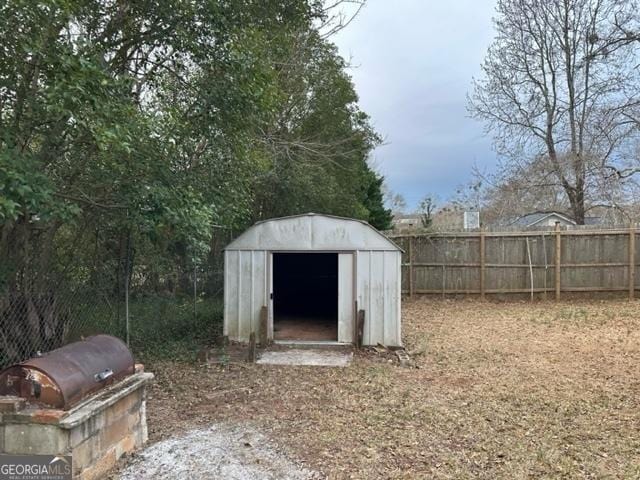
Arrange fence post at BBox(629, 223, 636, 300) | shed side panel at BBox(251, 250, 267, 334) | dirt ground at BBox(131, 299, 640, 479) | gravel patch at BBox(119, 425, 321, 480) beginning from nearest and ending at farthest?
gravel patch at BBox(119, 425, 321, 480)
dirt ground at BBox(131, 299, 640, 479)
shed side panel at BBox(251, 250, 267, 334)
fence post at BBox(629, 223, 636, 300)

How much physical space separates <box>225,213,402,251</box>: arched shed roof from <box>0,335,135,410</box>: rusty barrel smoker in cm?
395

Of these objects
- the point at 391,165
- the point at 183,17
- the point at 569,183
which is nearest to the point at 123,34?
the point at 183,17

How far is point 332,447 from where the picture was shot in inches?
137

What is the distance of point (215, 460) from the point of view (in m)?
3.27

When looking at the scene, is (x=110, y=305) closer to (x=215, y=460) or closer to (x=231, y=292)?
(x=231, y=292)

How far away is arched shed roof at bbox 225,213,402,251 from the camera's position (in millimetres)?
6875

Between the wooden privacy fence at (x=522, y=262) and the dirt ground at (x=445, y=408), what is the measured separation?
4.15 metres

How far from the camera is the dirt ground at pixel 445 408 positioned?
3279 mm

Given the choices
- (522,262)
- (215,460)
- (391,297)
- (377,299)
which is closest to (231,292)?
(377,299)

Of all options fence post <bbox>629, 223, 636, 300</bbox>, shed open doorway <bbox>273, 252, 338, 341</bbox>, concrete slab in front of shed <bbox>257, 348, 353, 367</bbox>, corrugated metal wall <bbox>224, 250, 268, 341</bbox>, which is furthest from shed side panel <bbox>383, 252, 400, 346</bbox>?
fence post <bbox>629, 223, 636, 300</bbox>

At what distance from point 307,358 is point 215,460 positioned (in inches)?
122

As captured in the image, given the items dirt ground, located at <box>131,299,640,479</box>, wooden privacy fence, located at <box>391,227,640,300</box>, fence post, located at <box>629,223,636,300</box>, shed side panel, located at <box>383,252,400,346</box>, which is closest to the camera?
dirt ground, located at <box>131,299,640,479</box>

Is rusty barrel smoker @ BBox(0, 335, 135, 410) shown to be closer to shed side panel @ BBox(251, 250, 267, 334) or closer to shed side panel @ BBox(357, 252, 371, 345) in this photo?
shed side panel @ BBox(251, 250, 267, 334)

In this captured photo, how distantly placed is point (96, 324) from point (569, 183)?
14.3 meters
